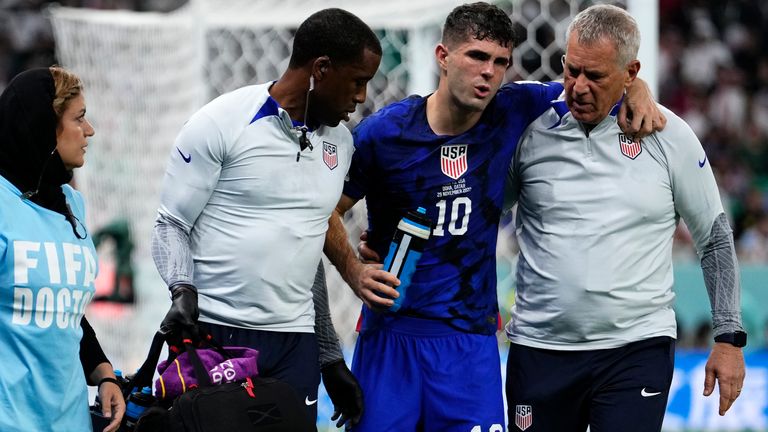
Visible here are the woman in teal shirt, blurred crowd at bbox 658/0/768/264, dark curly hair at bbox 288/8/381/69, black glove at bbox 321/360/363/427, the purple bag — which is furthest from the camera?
blurred crowd at bbox 658/0/768/264

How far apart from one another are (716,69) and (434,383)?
1095cm

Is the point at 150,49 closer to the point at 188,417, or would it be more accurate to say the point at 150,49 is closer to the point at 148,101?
the point at 148,101

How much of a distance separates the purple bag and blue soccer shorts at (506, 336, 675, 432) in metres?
1.10

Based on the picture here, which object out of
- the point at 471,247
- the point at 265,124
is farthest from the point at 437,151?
the point at 265,124

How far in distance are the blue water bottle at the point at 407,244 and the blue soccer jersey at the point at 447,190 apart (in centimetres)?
10

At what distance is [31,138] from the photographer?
3.26 metres

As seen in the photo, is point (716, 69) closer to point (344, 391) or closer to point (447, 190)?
point (447, 190)

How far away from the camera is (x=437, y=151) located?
4.04 metres

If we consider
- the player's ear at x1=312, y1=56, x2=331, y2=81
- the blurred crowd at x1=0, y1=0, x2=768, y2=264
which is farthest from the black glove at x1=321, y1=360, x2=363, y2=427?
the blurred crowd at x1=0, y1=0, x2=768, y2=264

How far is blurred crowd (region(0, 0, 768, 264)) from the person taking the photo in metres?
13.5

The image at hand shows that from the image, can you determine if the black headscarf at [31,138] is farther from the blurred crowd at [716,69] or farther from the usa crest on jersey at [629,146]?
the blurred crowd at [716,69]

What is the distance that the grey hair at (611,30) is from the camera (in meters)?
3.93

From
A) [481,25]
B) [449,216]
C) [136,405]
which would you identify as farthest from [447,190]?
[136,405]

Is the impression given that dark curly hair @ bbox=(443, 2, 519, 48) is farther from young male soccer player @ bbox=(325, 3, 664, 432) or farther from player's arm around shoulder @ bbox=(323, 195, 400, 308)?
player's arm around shoulder @ bbox=(323, 195, 400, 308)
